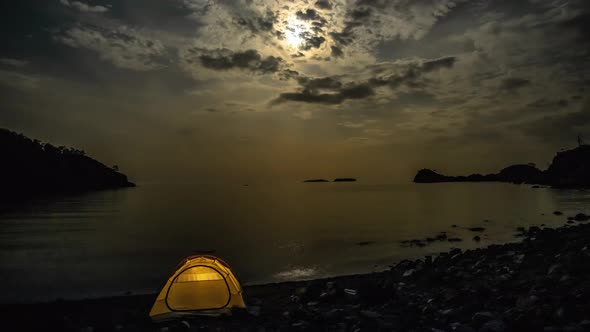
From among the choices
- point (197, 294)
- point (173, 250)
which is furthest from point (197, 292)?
point (173, 250)

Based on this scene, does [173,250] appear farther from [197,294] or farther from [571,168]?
[571,168]

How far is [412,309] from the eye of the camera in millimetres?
10094

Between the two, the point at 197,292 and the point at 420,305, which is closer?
the point at 420,305

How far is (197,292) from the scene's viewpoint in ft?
36.7

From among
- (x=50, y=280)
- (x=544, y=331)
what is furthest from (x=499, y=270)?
(x=50, y=280)

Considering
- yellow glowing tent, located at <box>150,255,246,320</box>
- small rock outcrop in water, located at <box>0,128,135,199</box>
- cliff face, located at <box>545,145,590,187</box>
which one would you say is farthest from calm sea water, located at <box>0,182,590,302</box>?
cliff face, located at <box>545,145,590,187</box>

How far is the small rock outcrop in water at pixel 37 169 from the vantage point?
13412 cm

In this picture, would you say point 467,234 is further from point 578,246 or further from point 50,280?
point 50,280

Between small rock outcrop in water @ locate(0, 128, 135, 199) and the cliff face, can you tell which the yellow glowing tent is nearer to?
small rock outcrop in water @ locate(0, 128, 135, 199)

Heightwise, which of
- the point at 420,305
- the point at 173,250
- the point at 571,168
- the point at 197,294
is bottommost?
the point at 173,250

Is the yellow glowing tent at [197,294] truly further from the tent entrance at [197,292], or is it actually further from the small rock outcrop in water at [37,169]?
the small rock outcrop in water at [37,169]

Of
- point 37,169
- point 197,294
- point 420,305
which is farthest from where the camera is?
point 37,169

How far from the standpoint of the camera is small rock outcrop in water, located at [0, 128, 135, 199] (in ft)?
440

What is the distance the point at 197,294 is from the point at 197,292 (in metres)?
0.06
